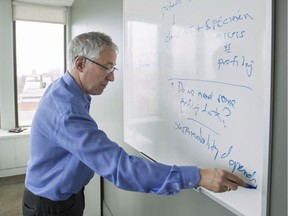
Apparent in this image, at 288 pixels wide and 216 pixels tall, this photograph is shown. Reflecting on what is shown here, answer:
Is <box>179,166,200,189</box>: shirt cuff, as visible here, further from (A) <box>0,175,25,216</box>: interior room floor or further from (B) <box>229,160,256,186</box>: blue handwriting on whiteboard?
(A) <box>0,175,25,216</box>: interior room floor

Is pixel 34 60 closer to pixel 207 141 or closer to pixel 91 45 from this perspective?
pixel 91 45

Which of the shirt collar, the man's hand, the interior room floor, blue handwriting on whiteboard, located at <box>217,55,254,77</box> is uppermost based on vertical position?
blue handwriting on whiteboard, located at <box>217,55,254,77</box>

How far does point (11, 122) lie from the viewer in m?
4.00

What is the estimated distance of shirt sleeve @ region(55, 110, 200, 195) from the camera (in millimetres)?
868

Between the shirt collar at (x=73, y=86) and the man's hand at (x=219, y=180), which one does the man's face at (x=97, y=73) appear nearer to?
the shirt collar at (x=73, y=86)

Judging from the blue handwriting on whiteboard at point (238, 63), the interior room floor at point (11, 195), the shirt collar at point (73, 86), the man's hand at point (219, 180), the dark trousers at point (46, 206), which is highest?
the blue handwriting on whiteboard at point (238, 63)

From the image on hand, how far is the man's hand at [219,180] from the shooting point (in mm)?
846

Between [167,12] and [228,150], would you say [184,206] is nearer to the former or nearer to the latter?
[228,150]

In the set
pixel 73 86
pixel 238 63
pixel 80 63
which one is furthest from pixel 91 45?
pixel 238 63

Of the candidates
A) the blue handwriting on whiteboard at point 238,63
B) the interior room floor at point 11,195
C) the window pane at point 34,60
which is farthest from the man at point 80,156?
the window pane at point 34,60

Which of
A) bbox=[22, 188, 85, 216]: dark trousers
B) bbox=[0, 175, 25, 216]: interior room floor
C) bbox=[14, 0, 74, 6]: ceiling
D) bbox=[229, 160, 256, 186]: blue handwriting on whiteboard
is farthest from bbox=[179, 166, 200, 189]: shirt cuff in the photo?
bbox=[14, 0, 74, 6]: ceiling

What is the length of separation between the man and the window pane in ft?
10.1

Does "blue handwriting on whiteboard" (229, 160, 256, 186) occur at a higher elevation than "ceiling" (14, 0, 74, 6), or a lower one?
lower

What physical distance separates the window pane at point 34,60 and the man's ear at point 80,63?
3.32 m
